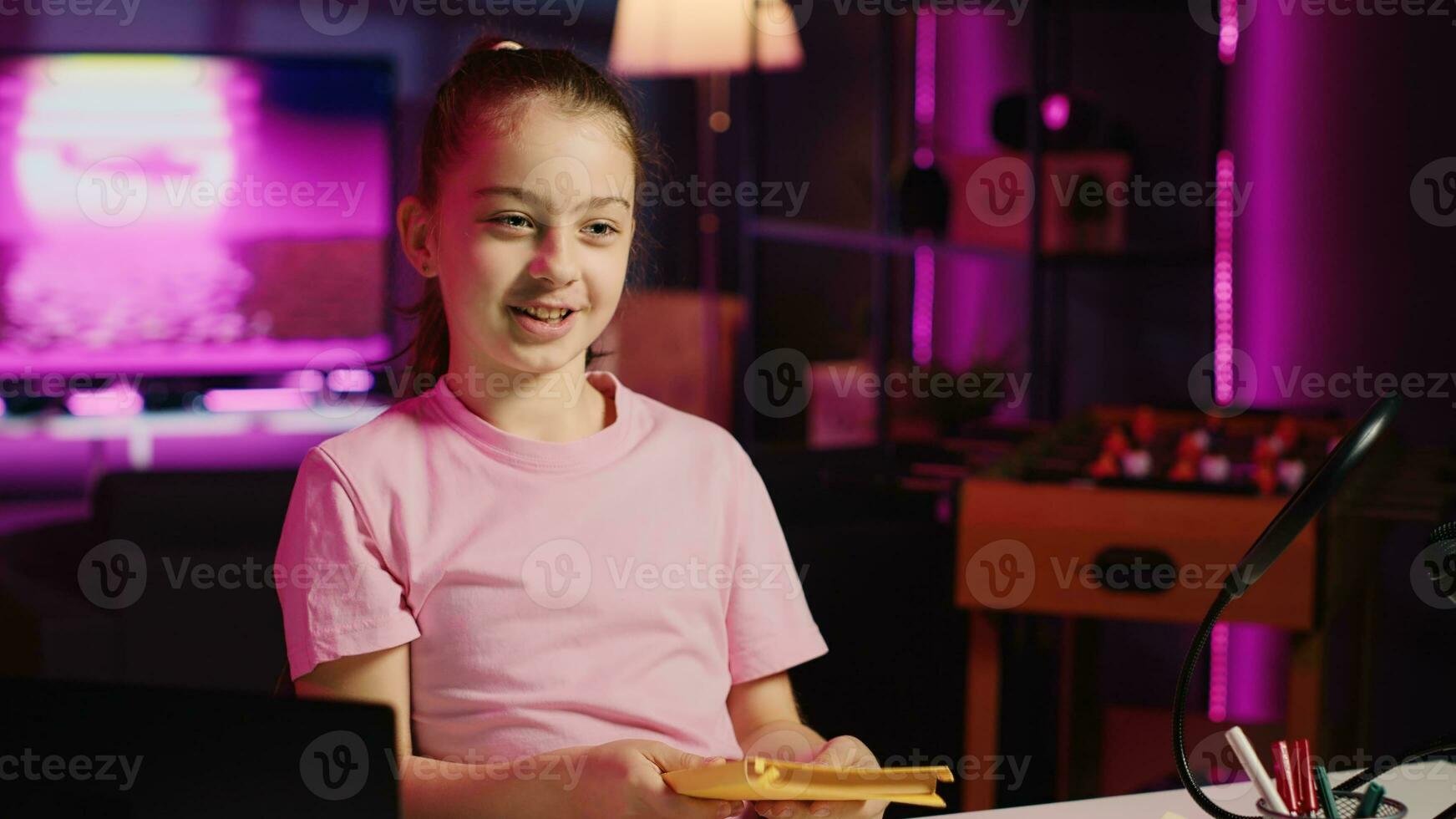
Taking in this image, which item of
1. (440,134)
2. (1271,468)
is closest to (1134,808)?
(440,134)

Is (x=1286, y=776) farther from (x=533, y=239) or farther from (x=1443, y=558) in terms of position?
(x=533, y=239)

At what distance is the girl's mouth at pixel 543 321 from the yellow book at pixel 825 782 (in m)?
0.41

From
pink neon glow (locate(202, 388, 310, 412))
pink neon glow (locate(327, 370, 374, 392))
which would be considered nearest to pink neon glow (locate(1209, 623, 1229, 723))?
pink neon glow (locate(327, 370, 374, 392))

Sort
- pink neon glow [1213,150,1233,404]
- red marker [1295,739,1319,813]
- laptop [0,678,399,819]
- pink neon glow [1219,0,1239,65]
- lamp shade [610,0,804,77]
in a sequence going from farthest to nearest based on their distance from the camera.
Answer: lamp shade [610,0,804,77] → pink neon glow [1219,0,1239,65] → pink neon glow [1213,150,1233,404] → red marker [1295,739,1319,813] → laptop [0,678,399,819]

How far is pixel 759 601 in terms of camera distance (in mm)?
1171

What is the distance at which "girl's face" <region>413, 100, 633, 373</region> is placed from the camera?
1044 millimetres

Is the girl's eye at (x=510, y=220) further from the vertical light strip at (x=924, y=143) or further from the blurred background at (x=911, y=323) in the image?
the vertical light strip at (x=924, y=143)

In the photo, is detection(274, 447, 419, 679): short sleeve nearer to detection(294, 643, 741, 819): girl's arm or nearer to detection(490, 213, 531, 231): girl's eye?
detection(294, 643, 741, 819): girl's arm

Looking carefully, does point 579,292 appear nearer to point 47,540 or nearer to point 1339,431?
point 1339,431

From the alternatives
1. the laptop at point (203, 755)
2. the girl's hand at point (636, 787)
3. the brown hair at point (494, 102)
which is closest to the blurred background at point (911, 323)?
the brown hair at point (494, 102)

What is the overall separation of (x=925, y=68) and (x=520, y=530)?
344 cm

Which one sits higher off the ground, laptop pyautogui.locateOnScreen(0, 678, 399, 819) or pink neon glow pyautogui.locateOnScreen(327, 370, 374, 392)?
pink neon glow pyautogui.locateOnScreen(327, 370, 374, 392)

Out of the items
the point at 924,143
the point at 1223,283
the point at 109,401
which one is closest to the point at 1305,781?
the point at 1223,283

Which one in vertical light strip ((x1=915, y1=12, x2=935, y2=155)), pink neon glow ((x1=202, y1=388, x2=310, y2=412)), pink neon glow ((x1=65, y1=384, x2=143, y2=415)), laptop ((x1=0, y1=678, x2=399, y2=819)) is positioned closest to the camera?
laptop ((x1=0, y1=678, x2=399, y2=819))
